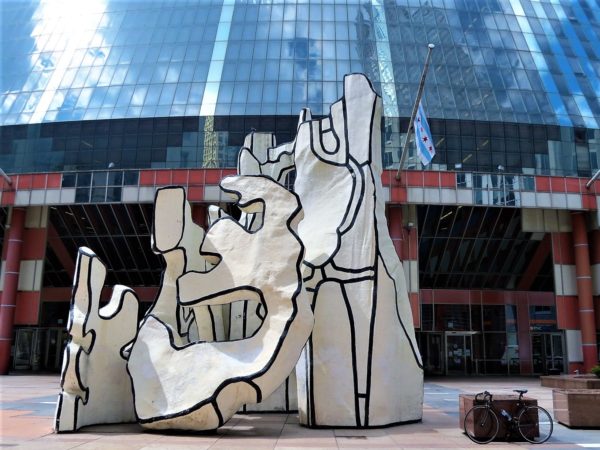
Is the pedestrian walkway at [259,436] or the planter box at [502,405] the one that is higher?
the planter box at [502,405]

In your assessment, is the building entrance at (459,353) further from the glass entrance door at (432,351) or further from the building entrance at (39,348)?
the building entrance at (39,348)

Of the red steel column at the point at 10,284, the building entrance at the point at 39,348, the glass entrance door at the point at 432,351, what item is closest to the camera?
the red steel column at the point at 10,284

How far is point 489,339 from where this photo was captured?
3469cm

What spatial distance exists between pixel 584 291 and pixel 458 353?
27.2 ft

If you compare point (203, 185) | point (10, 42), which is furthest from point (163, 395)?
point (10, 42)

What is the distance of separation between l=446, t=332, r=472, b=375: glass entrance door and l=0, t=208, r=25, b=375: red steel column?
24.4 meters

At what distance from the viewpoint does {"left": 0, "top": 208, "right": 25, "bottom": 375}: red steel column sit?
2950cm

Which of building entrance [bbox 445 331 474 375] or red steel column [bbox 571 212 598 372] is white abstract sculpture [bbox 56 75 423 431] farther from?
building entrance [bbox 445 331 474 375]

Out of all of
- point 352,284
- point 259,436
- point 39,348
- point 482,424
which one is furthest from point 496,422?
point 39,348

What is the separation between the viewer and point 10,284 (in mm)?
30172

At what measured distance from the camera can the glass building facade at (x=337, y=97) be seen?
3281 cm

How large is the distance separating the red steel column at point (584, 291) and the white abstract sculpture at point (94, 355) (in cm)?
2534

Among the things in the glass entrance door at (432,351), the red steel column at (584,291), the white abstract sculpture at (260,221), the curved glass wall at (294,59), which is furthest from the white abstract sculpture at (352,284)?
the glass entrance door at (432,351)

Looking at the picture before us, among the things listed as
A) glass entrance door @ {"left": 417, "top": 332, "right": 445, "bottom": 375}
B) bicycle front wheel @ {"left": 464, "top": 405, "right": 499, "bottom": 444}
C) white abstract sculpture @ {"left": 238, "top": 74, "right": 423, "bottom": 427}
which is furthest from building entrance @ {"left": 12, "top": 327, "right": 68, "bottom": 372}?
bicycle front wheel @ {"left": 464, "top": 405, "right": 499, "bottom": 444}
